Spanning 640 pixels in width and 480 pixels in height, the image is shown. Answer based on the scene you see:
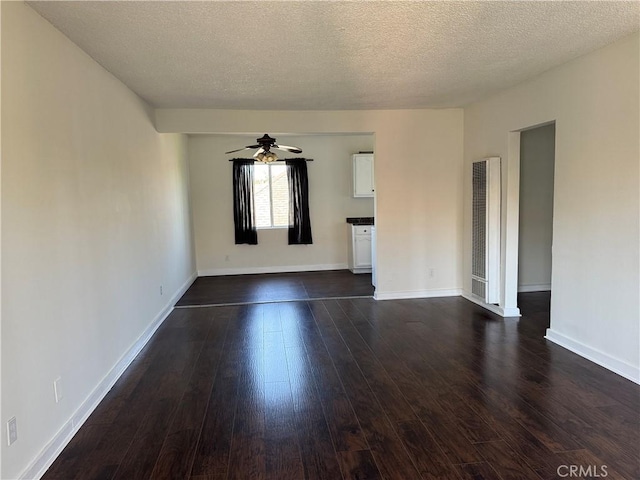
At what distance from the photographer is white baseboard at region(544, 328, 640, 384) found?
2.95m

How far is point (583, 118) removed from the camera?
3289mm

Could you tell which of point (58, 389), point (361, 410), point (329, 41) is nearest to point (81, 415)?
point (58, 389)

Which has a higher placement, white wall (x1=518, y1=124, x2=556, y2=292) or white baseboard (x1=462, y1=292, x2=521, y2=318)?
white wall (x1=518, y1=124, x2=556, y2=292)

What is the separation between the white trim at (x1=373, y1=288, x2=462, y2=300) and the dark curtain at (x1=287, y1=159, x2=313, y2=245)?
246cm

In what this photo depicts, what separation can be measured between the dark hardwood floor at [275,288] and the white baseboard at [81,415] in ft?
5.00

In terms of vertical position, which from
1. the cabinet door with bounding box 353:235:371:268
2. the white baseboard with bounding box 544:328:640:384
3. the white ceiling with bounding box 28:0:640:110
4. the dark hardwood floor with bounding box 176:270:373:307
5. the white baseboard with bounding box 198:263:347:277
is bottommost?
the white baseboard with bounding box 544:328:640:384

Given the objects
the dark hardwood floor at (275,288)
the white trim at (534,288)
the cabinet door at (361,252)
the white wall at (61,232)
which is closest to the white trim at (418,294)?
the dark hardwood floor at (275,288)

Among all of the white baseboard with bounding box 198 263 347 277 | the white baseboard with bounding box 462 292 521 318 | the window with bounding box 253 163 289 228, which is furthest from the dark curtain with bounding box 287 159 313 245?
the white baseboard with bounding box 462 292 521 318

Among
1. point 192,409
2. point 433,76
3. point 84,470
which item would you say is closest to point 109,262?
point 192,409

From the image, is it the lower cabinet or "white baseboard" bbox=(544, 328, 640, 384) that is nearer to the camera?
"white baseboard" bbox=(544, 328, 640, 384)

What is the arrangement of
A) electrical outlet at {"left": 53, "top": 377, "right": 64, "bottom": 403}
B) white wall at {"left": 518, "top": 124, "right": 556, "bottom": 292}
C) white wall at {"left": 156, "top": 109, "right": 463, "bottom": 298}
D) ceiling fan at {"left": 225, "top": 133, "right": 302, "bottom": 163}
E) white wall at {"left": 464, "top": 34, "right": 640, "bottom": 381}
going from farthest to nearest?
white wall at {"left": 518, "top": 124, "right": 556, "bottom": 292} < white wall at {"left": 156, "top": 109, "right": 463, "bottom": 298} < ceiling fan at {"left": 225, "top": 133, "right": 302, "bottom": 163} < white wall at {"left": 464, "top": 34, "right": 640, "bottom": 381} < electrical outlet at {"left": 53, "top": 377, "right": 64, "bottom": 403}

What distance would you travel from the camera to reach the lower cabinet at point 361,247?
23.8 ft

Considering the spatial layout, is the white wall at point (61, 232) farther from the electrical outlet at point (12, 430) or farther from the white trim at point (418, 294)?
the white trim at point (418, 294)

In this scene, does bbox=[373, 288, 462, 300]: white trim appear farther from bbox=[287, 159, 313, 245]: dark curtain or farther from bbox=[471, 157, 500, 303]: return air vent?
bbox=[287, 159, 313, 245]: dark curtain
